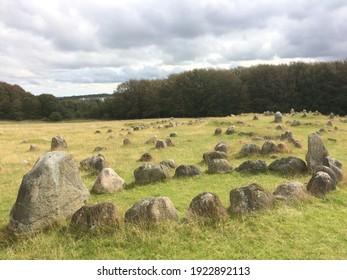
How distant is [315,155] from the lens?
1480 cm

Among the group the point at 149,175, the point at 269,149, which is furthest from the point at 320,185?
the point at 269,149

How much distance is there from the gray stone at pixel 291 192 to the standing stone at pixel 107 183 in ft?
18.1

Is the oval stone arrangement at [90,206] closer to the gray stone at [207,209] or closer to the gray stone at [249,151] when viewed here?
the gray stone at [207,209]

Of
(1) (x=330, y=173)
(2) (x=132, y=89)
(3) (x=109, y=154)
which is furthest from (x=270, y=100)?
(1) (x=330, y=173)

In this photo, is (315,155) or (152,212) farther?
(315,155)

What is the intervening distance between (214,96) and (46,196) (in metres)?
69.1

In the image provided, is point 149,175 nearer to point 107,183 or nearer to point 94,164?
point 107,183

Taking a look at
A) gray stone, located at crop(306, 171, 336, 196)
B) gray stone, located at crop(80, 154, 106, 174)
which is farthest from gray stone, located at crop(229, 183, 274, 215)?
gray stone, located at crop(80, 154, 106, 174)

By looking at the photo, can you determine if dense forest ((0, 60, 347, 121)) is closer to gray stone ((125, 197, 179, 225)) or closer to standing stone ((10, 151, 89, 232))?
standing stone ((10, 151, 89, 232))

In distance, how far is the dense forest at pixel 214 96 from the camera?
232 feet

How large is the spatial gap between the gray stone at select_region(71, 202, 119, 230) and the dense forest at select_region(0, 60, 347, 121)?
67357mm

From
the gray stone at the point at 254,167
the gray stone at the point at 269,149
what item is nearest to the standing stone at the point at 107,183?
the gray stone at the point at 254,167

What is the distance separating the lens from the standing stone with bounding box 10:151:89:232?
889 cm

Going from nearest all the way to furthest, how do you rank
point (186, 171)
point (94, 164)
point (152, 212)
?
1. point (152, 212)
2. point (186, 171)
3. point (94, 164)
